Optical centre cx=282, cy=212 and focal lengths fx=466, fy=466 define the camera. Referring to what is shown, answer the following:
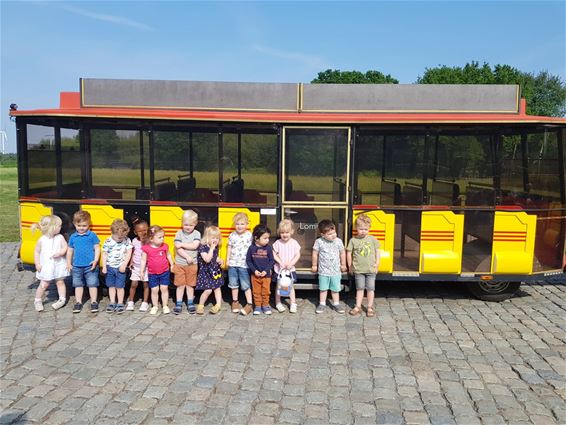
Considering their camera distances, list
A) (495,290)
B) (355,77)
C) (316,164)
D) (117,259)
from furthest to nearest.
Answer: (355,77) < (495,290) < (316,164) < (117,259)

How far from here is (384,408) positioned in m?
3.86

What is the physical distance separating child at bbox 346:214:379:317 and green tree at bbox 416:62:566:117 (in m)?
35.9

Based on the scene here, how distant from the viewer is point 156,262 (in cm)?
596

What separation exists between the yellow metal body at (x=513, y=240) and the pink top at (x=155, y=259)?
4387mm

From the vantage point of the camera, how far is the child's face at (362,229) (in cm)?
600

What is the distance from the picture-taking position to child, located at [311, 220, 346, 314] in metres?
6.11

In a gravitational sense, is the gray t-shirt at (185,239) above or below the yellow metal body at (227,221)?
below

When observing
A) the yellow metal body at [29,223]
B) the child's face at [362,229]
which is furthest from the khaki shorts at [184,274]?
the child's face at [362,229]

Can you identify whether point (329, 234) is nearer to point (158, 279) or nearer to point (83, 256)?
point (158, 279)

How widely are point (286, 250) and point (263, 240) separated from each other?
0.36 metres

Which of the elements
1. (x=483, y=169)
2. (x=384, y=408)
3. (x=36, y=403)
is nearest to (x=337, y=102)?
(x=483, y=169)

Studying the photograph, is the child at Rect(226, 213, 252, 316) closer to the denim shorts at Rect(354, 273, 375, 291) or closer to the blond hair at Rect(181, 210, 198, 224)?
the blond hair at Rect(181, 210, 198, 224)

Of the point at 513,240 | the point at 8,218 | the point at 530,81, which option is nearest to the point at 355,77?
the point at 530,81

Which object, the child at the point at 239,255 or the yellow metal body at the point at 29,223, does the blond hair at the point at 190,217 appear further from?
the yellow metal body at the point at 29,223
